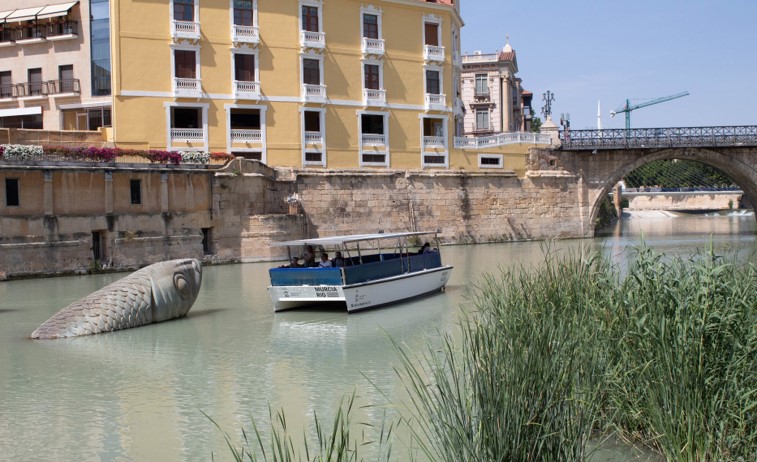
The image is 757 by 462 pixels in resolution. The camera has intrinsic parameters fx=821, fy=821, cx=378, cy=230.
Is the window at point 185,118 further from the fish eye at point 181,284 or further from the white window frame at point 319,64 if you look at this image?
the fish eye at point 181,284

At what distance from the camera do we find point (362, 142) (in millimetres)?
36938

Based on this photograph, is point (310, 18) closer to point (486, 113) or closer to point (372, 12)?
point (372, 12)

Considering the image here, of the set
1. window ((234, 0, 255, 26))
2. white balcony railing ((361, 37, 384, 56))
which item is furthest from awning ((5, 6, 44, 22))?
white balcony railing ((361, 37, 384, 56))

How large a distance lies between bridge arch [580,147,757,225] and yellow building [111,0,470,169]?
27.3ft

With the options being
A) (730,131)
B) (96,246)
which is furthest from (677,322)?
(730,131)

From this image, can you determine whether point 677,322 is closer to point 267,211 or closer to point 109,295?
point 109,295

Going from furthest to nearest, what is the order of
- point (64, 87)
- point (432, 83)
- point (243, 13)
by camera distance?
point (432, 83) < point (243, 13) < point (64, 87)

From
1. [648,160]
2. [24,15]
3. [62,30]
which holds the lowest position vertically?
[648,160]

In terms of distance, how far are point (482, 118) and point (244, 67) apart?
3066 cm

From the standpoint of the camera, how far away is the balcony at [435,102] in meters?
38.5

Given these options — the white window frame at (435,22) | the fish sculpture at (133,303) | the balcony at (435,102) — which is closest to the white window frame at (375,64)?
the balcony at (435,102)

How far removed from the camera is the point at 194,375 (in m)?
12.3

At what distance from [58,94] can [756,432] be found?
32.2 meters

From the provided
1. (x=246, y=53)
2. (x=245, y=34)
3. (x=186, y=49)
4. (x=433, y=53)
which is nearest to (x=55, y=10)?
(x=186, y=49)
